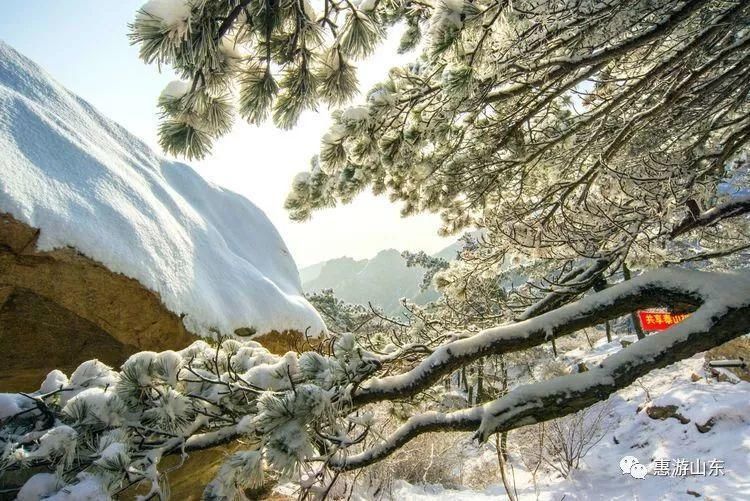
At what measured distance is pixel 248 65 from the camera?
1.81m

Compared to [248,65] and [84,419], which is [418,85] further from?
[84,419]

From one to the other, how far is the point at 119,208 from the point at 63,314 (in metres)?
1.44

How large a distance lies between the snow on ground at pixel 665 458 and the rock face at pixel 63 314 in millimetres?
6216

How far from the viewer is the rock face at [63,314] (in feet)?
13.0

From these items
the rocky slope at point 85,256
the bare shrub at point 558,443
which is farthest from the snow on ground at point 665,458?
the rocky slope at point 85,256

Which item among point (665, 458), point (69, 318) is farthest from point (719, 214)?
point (665, 458)

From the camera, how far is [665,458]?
8.48 m

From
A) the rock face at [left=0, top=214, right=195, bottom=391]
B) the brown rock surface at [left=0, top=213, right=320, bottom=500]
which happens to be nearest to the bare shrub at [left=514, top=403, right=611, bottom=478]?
the brown rock surface at [left=0, top=213, right=320, bottom=500]

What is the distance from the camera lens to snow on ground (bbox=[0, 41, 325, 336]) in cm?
407

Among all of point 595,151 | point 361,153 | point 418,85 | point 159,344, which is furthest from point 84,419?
point 595,151

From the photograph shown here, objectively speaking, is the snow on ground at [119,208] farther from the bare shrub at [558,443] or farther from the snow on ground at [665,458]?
the bare shrub at [558,443]

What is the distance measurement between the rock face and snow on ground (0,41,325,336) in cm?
14

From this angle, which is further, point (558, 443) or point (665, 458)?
point (558, 443)

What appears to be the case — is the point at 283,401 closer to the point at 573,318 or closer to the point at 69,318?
the point at 573,318
